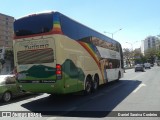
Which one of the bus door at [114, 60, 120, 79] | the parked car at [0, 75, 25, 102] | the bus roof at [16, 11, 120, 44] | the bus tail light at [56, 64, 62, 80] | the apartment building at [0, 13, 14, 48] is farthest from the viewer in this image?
the apartment building at [0, 13, 14, 48]

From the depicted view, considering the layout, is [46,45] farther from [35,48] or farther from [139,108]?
[139,108]

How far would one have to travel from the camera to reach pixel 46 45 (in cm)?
1208

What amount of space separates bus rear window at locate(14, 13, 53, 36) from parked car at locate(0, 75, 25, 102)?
261 cm

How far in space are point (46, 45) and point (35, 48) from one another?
63 cm

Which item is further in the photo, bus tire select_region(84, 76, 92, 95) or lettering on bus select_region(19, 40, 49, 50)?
bus tire select_region(84, 76, 92, 95)

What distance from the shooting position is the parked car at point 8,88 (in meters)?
13.6

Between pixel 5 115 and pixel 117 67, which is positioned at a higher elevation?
pixel 117 67

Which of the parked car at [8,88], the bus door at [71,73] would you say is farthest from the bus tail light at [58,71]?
the parked car at [8,88]

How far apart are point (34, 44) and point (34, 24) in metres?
0.90

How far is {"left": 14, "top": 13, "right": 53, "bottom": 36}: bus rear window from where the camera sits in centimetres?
1202

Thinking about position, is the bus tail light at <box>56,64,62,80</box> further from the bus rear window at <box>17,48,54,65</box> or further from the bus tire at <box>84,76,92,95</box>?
the bus tire at <box>84,76,92,95</box>

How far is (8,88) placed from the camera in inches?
548

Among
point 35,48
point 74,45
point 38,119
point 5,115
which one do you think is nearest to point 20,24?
point 35,48

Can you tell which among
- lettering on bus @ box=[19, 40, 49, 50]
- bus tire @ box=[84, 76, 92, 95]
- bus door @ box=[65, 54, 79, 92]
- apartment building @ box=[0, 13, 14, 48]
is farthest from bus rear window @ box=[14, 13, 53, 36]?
apartment building @ box=[0, 13, 14, 48]
